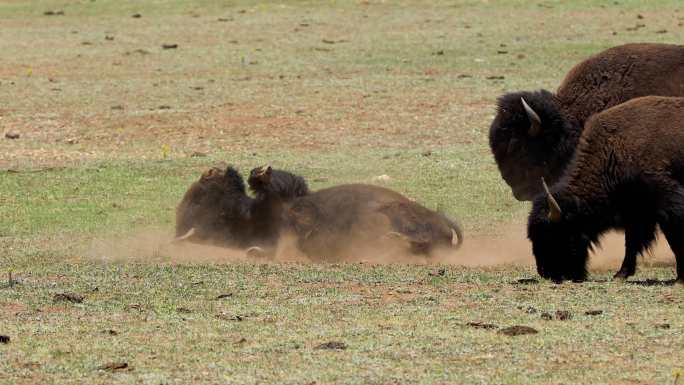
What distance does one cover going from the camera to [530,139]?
13.3m

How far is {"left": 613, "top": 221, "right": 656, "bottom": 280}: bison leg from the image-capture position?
35.4 feet

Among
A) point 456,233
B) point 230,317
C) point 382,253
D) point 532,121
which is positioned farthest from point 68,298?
point 532,121

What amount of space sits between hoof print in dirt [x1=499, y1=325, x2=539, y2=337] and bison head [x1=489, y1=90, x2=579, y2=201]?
483 cm

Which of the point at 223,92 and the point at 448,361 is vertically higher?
the point at 448,361

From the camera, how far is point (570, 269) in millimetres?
10914

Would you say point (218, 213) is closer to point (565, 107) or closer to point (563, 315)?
point (565, 107)

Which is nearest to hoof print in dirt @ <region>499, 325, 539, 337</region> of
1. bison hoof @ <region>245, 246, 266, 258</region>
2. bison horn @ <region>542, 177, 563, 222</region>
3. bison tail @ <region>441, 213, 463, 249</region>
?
bison horn @ <region>542, 177, 563, 222</region>

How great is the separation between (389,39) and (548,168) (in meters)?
15.7

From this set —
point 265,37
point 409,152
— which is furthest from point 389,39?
point 409,152

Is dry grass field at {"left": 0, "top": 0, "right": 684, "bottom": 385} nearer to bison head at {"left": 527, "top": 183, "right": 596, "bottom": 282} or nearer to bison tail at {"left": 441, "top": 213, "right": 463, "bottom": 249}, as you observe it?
bison tail at {"left": 441, "top": 213, "right": 463, "bottom": 249}

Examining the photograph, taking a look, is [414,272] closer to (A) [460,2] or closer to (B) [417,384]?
(B) [417,384]

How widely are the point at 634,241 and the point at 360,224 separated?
264 centimetres

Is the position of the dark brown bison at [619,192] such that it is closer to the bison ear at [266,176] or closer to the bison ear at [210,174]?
A: the bison ear at [266,176]

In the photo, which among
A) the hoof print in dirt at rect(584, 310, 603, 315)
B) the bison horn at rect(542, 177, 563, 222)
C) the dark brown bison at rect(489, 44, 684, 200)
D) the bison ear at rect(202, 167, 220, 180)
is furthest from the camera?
the bison ear at rect(202, 167, 220, 180)
